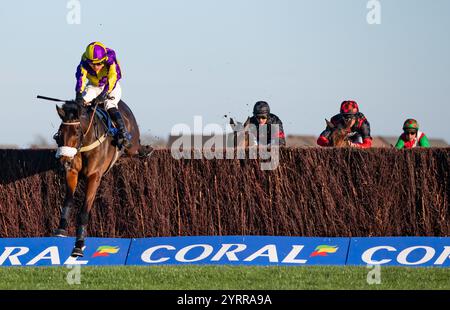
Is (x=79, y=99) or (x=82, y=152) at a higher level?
(x=79, y=99)

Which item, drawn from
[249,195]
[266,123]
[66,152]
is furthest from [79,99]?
[266,123]

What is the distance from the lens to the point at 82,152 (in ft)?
47.5

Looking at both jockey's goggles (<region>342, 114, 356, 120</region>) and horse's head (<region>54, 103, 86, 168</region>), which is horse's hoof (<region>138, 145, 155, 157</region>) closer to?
horse's head (<region>54, 103, 86, 168</region>)

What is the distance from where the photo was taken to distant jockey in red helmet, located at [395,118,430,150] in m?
16.6

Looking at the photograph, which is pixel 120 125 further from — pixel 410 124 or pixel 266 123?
pixel 410 124

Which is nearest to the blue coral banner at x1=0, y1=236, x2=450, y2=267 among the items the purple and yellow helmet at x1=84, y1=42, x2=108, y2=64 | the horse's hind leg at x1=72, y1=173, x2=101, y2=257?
the horse's hind leg at x1=72, y1=173, x2=101, y2=257

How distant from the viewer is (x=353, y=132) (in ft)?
53.5

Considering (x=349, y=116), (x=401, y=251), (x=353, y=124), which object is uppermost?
(x=349, y=116)

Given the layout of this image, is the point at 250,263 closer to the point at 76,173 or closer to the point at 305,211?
the point at 305,211

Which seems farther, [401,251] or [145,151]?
[145,151]

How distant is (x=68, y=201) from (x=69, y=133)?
1017 millimetres

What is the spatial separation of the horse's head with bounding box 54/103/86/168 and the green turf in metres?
1.43
